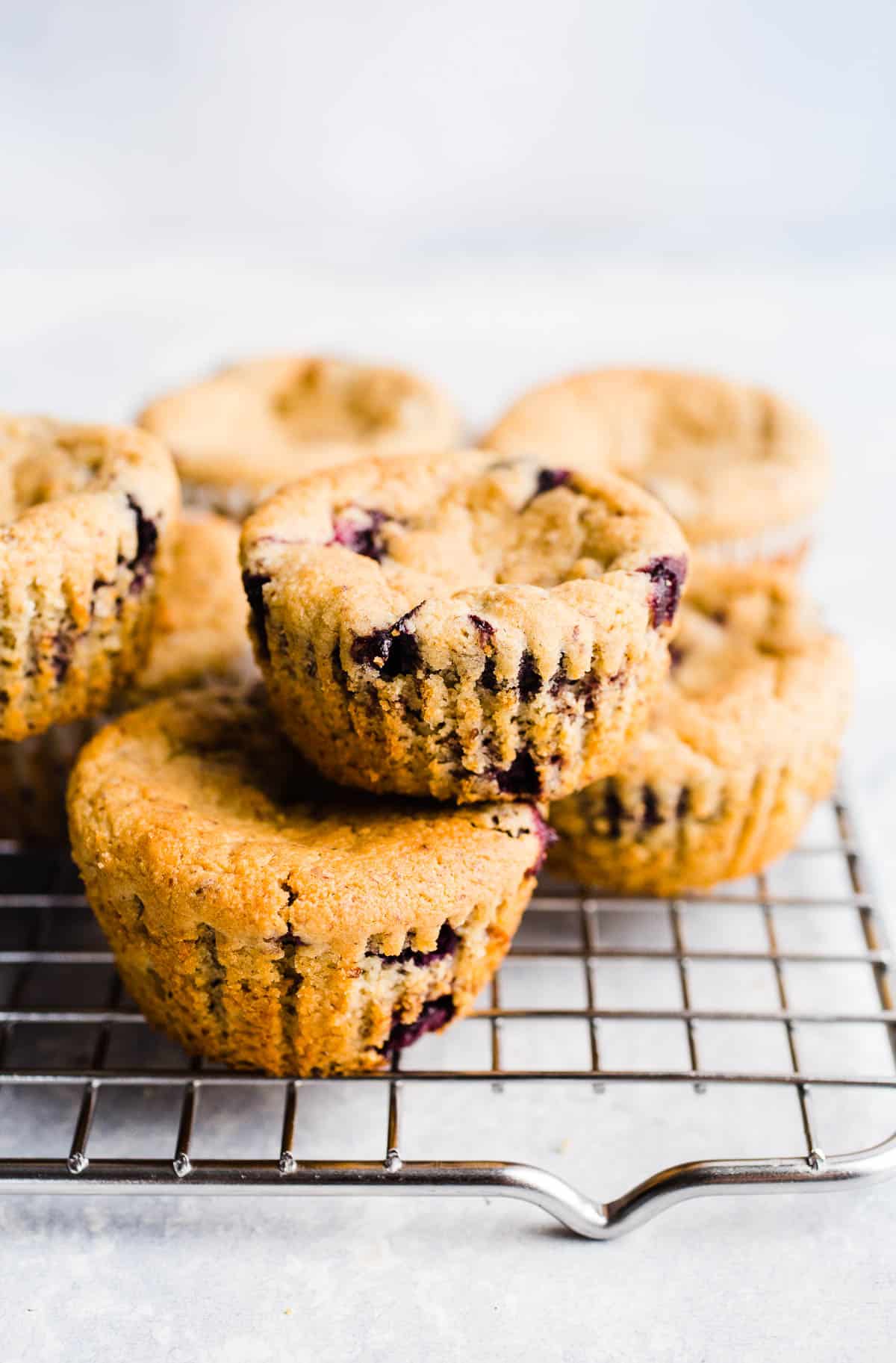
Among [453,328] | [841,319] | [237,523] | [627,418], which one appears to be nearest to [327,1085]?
[237,523]

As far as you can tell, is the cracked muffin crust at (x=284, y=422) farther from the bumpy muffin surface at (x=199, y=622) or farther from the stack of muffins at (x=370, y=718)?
the stack of muffins at (x=370, y=718)

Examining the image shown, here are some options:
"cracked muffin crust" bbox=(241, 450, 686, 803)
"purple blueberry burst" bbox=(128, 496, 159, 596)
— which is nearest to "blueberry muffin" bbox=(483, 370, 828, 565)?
"cracked muffin crust" bbox=(241, 450, 686, 803)

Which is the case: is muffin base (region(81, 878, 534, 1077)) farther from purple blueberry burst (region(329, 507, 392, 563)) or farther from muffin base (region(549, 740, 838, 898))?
purple blueberry burst (region(329, 507, 392, 563))

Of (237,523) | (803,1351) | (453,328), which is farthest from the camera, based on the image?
(453,328)

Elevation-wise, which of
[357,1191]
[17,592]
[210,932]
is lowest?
[357,1191]

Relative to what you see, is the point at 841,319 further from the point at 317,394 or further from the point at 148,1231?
the point at 148,1231

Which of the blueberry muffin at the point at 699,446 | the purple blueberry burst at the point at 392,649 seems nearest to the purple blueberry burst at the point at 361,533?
the purple blueberry burst at the point at 392,649
